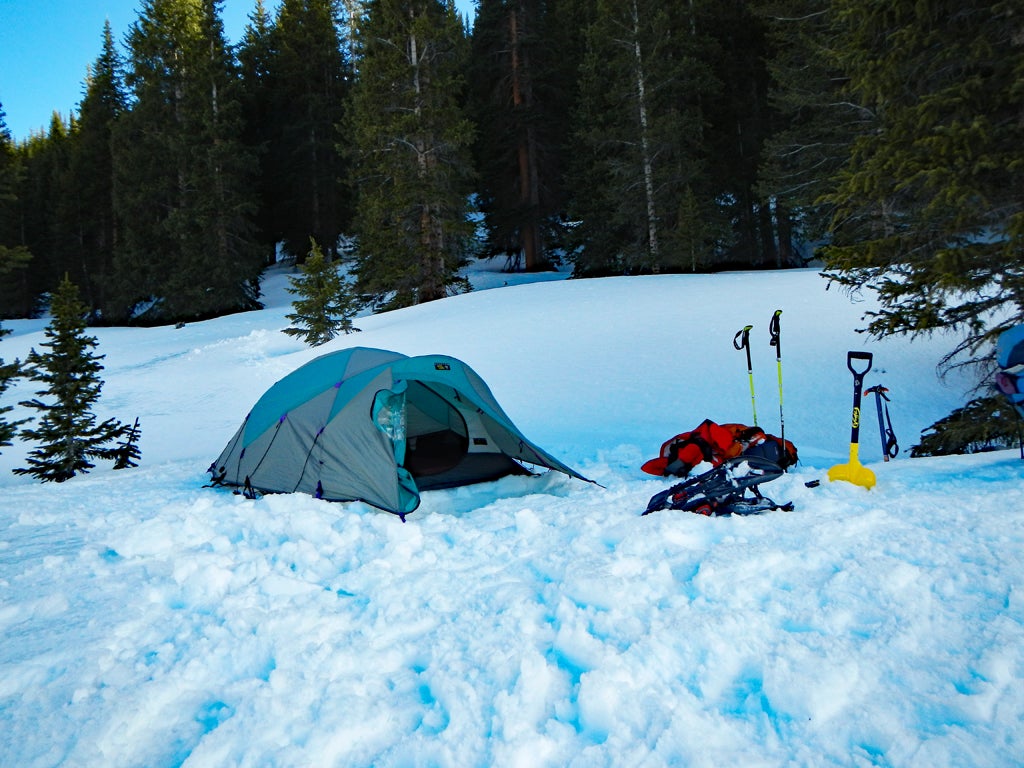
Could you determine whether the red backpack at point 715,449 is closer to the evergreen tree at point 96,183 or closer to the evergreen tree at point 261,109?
the evergreen tree at point 261,109

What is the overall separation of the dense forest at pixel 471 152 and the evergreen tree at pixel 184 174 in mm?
104

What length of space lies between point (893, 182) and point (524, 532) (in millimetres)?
5271

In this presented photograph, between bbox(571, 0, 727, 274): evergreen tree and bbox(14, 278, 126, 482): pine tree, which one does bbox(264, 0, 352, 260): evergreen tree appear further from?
bbox(14, 278, 126, 482): pine tree

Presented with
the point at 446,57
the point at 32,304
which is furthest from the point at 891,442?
the point at 32,304

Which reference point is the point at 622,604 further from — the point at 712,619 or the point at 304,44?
the point at 304,44

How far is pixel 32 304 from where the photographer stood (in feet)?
123

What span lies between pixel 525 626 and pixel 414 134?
18732mm

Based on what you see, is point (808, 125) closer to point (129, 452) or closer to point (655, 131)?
point (655, 131)

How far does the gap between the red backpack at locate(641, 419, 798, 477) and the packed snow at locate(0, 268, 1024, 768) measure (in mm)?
281

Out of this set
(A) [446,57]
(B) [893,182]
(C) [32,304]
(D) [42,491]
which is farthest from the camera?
(C) [32,304]

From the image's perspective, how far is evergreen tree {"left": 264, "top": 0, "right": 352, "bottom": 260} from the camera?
104ft

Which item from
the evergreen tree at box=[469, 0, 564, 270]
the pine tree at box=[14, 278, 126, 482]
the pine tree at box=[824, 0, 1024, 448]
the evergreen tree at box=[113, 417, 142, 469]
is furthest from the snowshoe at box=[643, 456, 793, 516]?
the evergreen tree at box=[469, 0, 564, 270]

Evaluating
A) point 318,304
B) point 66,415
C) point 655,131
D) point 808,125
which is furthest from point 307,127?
point 66,415

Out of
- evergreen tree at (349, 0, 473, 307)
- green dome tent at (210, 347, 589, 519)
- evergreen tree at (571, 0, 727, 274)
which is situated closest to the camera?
green dome tent at (210, 347, 589, 519)
